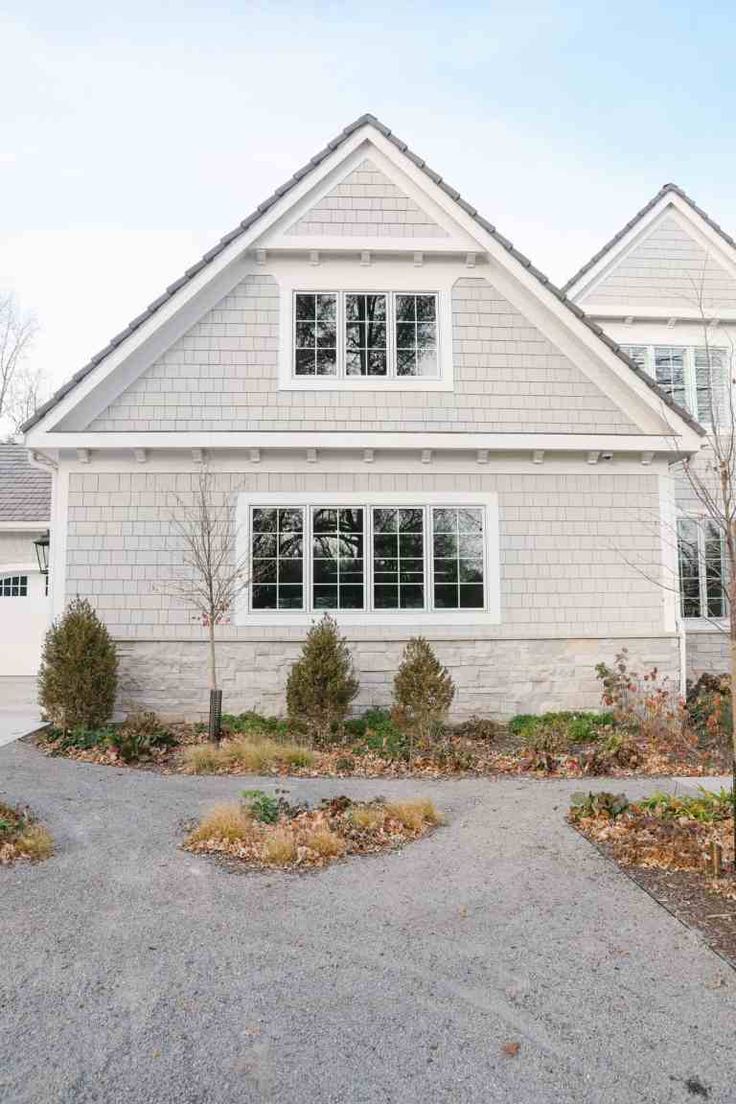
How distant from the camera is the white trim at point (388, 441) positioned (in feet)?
31.5

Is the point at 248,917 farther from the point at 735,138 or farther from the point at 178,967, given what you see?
the point at 735,138

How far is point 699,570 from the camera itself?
1182 cm

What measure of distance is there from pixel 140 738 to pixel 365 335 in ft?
20.1

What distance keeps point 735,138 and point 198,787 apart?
12618mm

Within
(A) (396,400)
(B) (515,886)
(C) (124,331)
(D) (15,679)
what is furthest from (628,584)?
(D) (15,679)

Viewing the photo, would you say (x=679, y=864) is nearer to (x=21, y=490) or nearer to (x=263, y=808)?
(x=263, y=808)

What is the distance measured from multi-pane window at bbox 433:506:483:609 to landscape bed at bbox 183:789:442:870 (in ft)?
14.0

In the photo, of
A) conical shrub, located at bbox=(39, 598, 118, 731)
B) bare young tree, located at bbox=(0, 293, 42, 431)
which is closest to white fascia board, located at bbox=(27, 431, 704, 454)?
conical shrub, located at bbox=(39, 598, 118, 731)

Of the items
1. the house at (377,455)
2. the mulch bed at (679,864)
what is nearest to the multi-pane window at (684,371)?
the house at (377,455)

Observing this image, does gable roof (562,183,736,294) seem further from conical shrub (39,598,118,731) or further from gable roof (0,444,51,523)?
gable roof (0,444,51,523)

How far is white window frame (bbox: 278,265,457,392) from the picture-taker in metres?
10.1

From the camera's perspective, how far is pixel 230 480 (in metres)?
9.96

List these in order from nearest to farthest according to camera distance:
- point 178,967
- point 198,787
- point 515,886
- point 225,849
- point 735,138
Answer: point 178,967 → point 515,886 → point 225,849 → point 198,787 → point 735,138

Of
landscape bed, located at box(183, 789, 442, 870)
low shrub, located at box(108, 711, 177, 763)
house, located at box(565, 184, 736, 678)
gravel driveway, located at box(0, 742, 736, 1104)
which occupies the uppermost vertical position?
house, located at box(565, 184, 736, 678)
